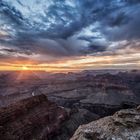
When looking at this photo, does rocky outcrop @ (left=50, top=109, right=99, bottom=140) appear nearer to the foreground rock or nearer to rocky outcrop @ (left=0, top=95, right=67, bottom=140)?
rocky outcrop @ (left=0, top=95, right=67, bottom=140)

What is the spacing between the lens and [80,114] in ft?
334

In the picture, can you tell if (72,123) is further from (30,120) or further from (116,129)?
(116,129)

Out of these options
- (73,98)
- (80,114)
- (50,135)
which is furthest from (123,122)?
(73,98)

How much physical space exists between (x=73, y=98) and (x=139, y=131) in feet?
484

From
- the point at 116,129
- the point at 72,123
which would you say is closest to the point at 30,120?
the point at 72,123

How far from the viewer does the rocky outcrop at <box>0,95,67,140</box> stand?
63.8 m

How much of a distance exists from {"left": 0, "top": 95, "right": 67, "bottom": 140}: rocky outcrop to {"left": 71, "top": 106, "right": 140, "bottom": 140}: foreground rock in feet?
101

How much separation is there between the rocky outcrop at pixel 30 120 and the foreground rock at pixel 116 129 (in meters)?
30.9

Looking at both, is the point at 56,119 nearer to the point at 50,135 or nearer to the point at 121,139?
the point at 50,135

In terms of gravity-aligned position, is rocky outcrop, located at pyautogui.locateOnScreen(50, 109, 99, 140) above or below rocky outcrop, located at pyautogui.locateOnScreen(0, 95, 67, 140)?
below

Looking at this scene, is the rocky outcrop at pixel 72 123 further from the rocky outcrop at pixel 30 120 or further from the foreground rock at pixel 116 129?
the foreground rock at pixel 116 129

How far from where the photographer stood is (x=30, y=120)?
237 feet

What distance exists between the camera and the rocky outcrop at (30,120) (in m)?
63.8

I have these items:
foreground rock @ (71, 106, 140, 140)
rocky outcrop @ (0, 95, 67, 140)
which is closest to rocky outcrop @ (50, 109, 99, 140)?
rocky outcrop @ (0, 95, 67, 140)
